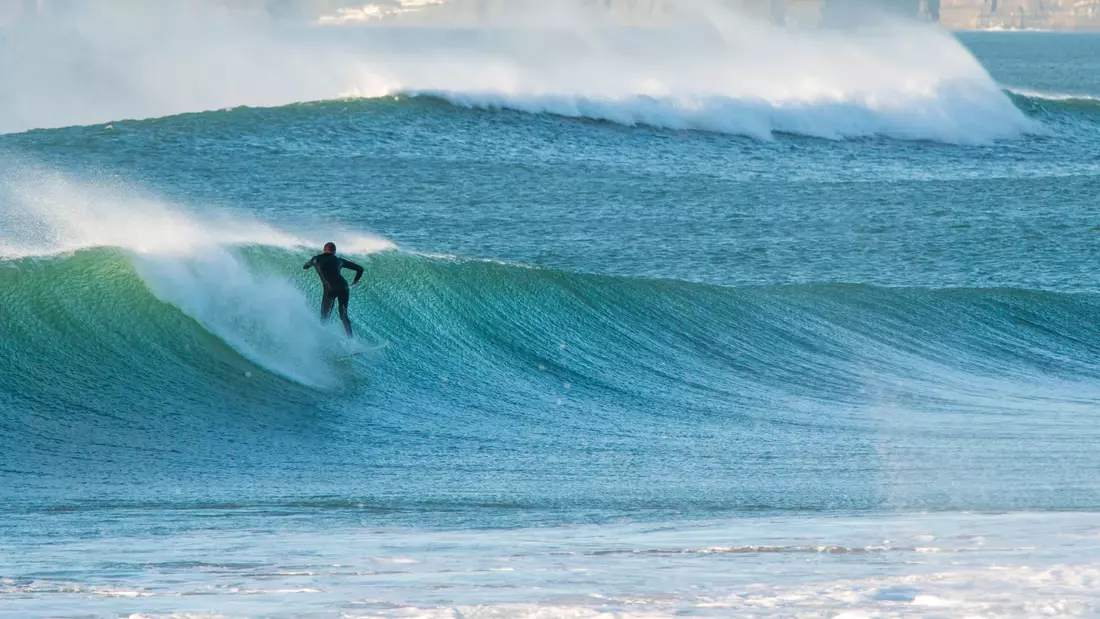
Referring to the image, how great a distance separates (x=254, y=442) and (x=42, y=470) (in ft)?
4.56

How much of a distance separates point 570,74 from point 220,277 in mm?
27328

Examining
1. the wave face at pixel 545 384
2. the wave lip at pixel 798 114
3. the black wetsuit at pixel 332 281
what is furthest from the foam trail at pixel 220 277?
the wave lip at pixel 798 114

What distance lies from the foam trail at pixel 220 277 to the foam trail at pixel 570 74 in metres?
18.1

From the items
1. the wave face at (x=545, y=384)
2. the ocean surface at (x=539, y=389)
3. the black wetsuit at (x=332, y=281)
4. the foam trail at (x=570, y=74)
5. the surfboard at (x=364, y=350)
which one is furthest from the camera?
the foam trail at (x=570, y=74)

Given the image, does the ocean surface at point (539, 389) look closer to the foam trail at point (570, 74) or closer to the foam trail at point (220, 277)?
the foam trail at point (220, 277)

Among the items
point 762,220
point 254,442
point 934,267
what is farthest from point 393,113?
point 254,442

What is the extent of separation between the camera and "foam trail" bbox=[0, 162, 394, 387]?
35.0ft

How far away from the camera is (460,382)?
36.1ft

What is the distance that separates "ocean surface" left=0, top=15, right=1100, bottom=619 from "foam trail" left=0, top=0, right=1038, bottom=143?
22.2ft

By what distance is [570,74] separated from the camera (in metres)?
37.7

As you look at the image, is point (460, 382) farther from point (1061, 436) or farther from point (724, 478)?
point (1061, 436)

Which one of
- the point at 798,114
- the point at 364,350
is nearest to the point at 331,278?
the point at 364,350

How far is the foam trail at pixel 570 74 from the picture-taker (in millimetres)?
32312

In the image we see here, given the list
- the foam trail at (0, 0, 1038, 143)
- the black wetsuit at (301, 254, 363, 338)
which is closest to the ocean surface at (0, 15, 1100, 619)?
the black wetsuit at (301, 254, 363, 338)
